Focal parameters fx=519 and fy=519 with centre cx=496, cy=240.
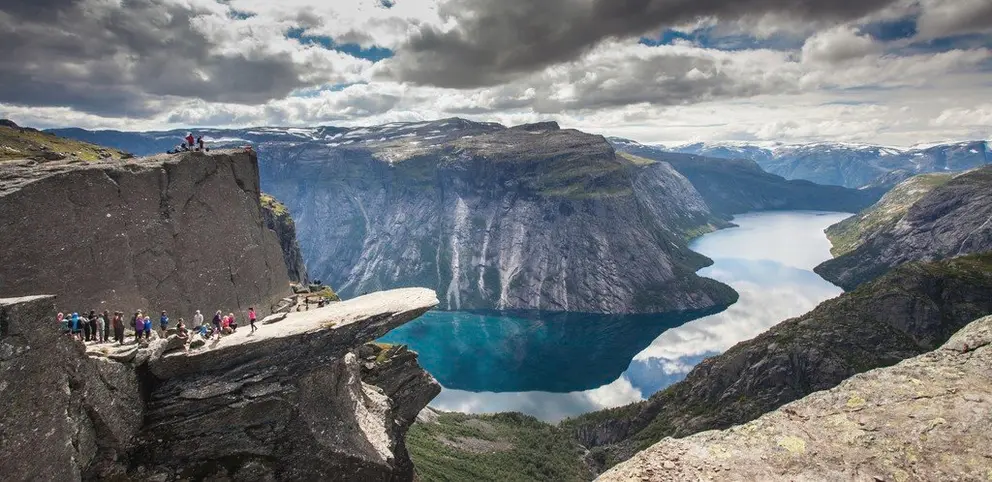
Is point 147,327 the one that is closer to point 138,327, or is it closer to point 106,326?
point 138,327

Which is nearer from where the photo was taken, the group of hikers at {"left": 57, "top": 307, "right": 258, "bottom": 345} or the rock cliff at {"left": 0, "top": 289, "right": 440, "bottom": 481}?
the rock cliff at {"left": 0, "top": 289, "right": 440, "bottom": 481}

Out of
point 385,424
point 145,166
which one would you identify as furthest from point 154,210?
point 385,424

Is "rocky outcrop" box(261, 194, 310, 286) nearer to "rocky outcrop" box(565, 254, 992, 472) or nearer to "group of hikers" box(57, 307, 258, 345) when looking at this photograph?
"rocky outcrop" box(565, 254, 992, 472)

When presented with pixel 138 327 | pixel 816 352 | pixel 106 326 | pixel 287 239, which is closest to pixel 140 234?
pixel 106 326

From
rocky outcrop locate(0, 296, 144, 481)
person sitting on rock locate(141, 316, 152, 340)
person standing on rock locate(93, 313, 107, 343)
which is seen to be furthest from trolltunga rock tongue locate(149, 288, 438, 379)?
person standing on rock locate(93, 313, 107, 343)

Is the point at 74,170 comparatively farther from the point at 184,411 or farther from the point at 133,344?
the point at 184,411

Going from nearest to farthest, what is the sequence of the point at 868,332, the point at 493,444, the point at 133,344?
the point at 133,344 → the point at 868,332 → the point at 493,444

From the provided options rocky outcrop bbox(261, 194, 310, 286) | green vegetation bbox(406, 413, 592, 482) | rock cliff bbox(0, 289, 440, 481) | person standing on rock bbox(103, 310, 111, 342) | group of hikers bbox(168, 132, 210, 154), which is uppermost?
group of hikers bbox(168, 132, 210, 154)
